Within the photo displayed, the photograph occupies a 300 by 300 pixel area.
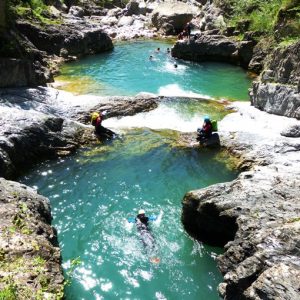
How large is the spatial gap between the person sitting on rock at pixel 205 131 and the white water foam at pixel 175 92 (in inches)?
300

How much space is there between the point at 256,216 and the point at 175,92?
64.3 feet

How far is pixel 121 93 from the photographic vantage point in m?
30.0

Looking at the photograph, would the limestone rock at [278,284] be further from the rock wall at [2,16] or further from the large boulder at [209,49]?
the large boulder at [209,49]

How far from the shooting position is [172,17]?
5128cm

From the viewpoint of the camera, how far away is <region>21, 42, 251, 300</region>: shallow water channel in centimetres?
1317

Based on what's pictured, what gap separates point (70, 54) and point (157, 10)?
18.6 meters

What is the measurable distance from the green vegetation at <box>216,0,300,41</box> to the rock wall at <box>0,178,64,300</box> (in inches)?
918

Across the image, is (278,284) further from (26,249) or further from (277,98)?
(277,98)

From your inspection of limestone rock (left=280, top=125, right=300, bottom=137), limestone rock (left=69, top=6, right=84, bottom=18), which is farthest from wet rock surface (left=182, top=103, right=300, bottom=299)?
limestone rock (left=69, top=6, right=84, bottom=18)

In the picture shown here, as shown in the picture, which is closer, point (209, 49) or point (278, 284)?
point (278, 284)

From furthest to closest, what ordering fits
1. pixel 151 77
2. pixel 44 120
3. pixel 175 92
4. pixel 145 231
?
pixel 151 77, pixel 175 92, pixel 44 120, pixel 145 231

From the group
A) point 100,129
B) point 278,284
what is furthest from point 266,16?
point 278,284

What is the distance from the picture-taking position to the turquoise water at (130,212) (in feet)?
43.1

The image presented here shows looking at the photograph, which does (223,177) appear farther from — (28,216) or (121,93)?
(121,93)
